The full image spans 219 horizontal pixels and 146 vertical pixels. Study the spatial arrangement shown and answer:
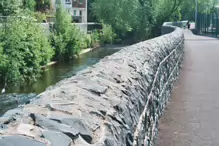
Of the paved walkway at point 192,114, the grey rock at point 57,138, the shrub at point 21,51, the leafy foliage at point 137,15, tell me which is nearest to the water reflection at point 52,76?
the shrub at point 21,51

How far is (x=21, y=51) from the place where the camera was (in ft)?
75.9

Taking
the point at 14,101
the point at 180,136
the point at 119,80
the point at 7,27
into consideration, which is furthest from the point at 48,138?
the point at 7,27

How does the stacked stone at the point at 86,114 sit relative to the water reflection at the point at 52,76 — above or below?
above

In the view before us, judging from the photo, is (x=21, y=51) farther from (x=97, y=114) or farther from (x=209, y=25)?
(x=209, y=25)

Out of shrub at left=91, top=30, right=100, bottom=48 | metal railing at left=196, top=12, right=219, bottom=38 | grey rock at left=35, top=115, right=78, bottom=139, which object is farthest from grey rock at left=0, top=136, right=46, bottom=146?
shrub at left=91, top=30, right=100, bottom=48

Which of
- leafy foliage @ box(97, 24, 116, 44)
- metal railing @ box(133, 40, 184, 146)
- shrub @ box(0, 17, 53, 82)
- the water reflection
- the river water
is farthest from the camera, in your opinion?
leafy foliage @ box(97, 24, 116, 44)

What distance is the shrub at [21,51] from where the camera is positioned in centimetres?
2091

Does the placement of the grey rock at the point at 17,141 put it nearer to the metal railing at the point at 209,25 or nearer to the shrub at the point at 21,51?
the shrub at the point at 21,51

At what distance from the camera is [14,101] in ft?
53.7

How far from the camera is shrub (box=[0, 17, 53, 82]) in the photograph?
20906 millimetres

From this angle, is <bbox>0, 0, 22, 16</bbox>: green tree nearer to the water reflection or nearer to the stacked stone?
the water reflection

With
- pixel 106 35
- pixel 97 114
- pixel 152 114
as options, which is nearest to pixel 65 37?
pixel 106 35

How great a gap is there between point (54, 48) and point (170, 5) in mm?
24263

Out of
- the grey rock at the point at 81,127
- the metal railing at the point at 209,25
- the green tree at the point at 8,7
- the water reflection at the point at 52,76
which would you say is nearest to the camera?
the grey rock at the point at 81,127
